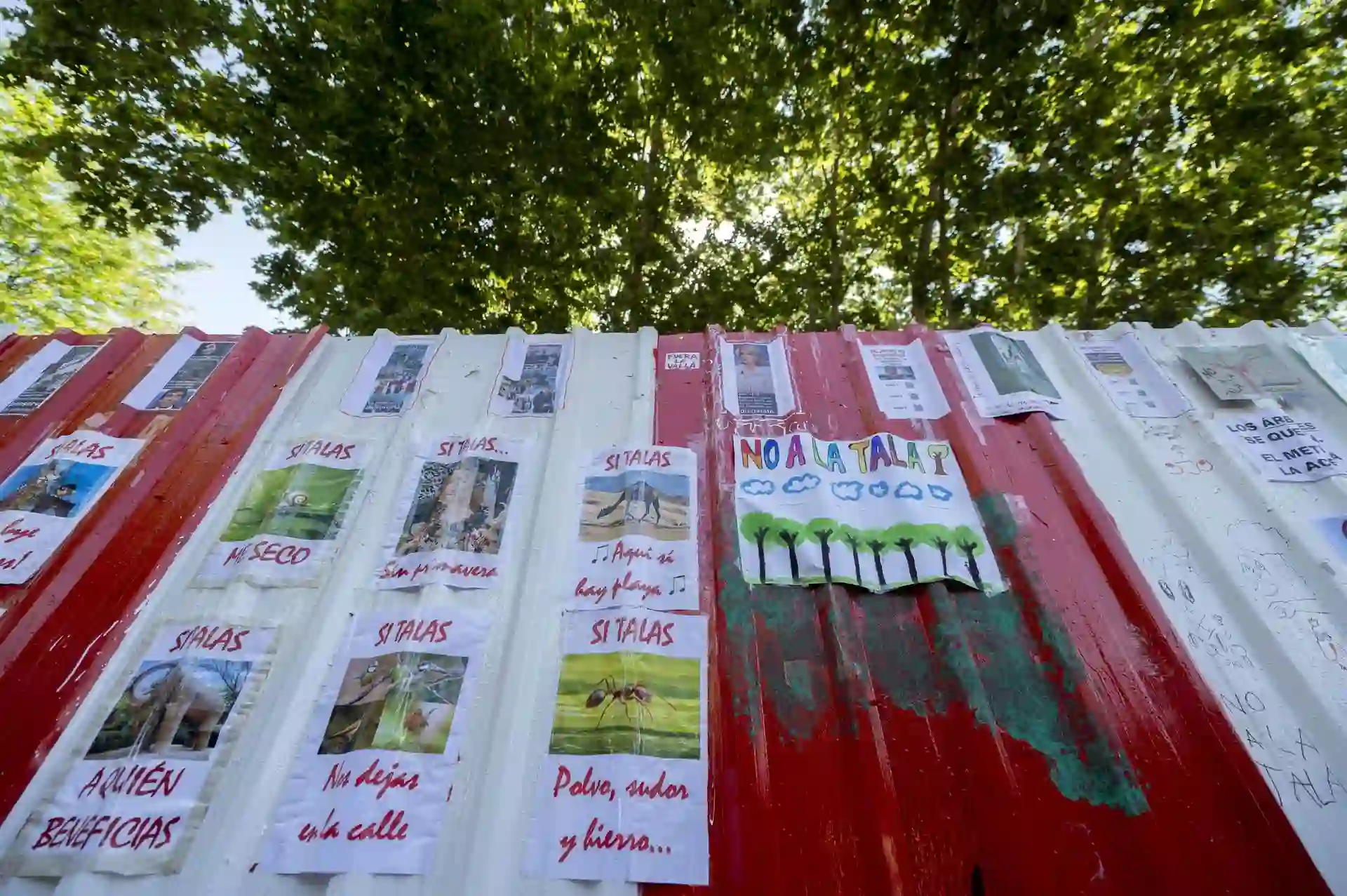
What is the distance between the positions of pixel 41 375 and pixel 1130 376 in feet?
18.1

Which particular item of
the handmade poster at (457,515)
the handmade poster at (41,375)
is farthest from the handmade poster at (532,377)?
the handmade poster at (41,375)

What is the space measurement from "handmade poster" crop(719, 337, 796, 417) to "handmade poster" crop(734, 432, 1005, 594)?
0.81 feet

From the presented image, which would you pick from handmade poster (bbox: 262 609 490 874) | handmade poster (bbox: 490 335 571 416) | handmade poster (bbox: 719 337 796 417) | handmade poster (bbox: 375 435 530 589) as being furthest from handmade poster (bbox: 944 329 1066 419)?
handmade poster (bbox: 262 609 490 874)

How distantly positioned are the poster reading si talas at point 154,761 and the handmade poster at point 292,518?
9.7 inches

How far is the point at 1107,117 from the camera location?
21.8 feet

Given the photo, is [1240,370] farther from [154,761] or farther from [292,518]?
[154,761]

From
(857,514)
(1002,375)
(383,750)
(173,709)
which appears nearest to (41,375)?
(173,709)

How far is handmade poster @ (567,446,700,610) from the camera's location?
90.4 inches

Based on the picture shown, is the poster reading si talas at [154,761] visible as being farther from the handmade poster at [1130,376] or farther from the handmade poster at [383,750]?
the handmade poster at [1130,376]

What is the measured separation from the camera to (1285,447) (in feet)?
8.77

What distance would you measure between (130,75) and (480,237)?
3156 millimetres

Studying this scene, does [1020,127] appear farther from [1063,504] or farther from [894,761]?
[894,761]

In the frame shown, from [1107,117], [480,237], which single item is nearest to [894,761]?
[480,237]

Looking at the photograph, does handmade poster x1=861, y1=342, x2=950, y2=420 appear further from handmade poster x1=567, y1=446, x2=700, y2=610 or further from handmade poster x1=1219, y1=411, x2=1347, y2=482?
handmade poster x1=1219, y1=411, x2=1347, y2=482
